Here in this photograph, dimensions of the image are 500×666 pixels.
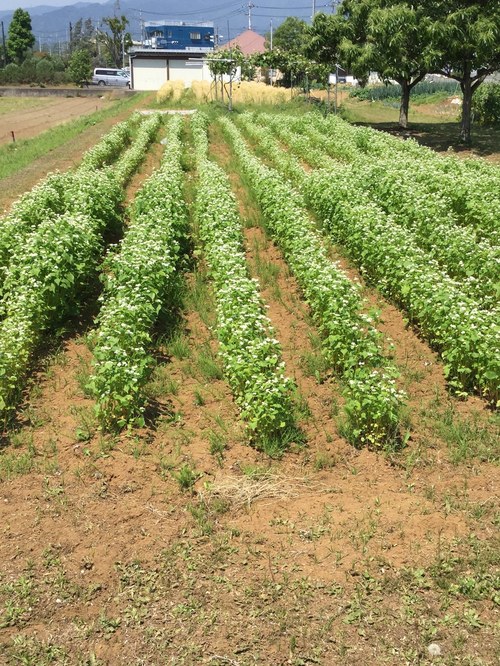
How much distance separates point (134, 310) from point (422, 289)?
3.63m

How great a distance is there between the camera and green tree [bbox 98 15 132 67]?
303ft

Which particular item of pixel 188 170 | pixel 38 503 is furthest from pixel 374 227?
pixel 188 170

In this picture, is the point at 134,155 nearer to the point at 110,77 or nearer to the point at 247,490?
the point at 247,490

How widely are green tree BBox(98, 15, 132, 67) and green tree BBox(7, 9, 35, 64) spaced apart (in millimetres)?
11228

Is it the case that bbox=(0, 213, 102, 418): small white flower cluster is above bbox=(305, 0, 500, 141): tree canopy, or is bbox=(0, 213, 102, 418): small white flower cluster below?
below

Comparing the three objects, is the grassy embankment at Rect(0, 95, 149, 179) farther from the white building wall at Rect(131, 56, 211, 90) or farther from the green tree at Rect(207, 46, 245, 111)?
the white building wall at Rect(131, 56, 211, 90)

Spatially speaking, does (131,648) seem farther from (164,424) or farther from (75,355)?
(75,355)

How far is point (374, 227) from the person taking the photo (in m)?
10.7

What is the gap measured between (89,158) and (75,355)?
444 inches

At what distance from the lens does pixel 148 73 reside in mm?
63375

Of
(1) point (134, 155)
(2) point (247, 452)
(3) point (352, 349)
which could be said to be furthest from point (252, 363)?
(1) point (134, 155)

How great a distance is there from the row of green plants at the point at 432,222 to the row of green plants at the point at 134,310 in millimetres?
4073

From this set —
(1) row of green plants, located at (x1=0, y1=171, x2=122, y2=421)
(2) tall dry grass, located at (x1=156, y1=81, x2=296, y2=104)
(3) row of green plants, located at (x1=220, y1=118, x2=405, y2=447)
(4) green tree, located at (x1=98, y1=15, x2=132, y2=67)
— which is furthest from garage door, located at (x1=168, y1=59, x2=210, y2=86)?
(3) row of green plants, located at (x1=220, y1=118, x2=405, y2=447)

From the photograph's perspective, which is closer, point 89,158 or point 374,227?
point 374,227
